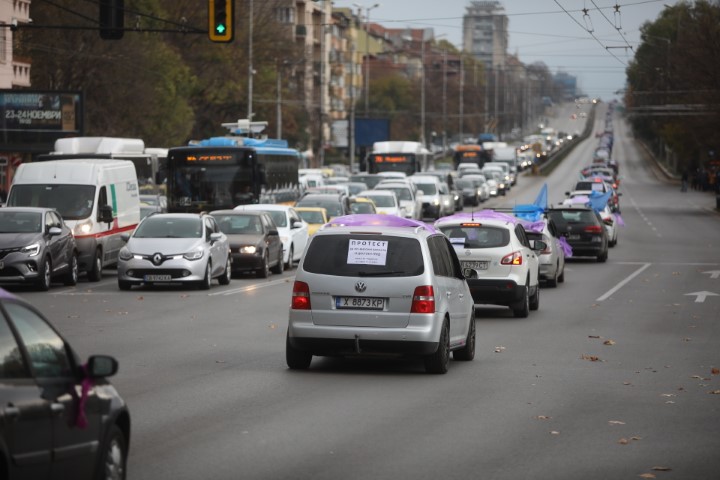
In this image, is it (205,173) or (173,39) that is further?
(173,39)

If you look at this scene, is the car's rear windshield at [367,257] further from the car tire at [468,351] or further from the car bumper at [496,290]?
the car bumper at [496,290]

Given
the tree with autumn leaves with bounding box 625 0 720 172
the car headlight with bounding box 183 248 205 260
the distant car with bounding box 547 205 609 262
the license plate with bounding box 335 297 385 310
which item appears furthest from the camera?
the tree with autumn leaves with bounding box 625 0 720 172

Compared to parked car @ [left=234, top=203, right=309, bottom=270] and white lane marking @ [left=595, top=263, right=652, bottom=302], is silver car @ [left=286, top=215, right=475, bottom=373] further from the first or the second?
parked car @ [left=234, top=203, right=309, bottom=270]

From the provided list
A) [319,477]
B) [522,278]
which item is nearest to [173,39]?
[522,278]

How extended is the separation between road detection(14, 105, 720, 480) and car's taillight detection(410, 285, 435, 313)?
Answer: 0.68 meters

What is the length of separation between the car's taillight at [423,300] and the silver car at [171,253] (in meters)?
14.2

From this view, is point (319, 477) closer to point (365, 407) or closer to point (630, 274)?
point (365, 407)

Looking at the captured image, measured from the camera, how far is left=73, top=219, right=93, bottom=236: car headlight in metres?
31.5

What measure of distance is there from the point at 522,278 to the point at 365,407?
10.7 meters

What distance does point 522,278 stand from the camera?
76.4ft

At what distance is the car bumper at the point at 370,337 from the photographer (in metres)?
15.1

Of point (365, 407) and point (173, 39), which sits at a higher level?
point (173, 39)

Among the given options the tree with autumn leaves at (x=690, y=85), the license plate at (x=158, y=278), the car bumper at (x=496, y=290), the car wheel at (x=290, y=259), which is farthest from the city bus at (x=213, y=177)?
the tree with autumn leaves at (x=690, y=85)

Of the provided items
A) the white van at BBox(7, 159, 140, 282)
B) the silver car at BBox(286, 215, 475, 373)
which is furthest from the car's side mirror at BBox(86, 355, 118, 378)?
the white van at BBox(7, 159, 140, 282)
